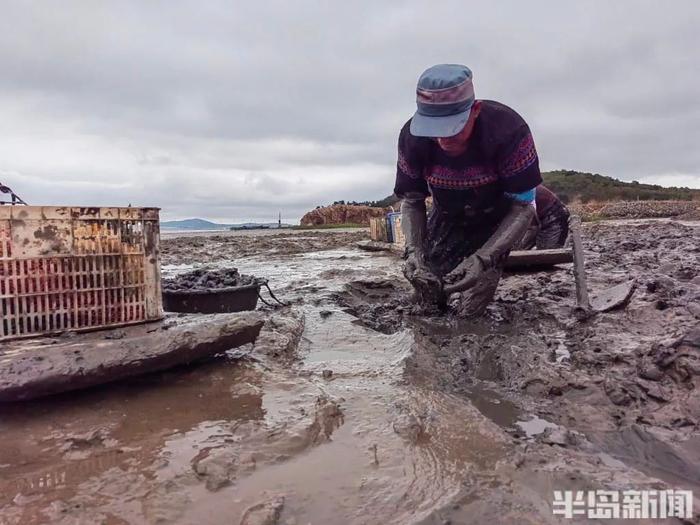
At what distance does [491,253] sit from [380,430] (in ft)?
7.32

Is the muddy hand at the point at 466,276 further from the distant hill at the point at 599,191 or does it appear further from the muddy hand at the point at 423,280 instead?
the distant hill at the point at 599,191

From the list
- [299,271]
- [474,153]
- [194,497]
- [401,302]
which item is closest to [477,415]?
[194,497]

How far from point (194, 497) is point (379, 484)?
2.08ft

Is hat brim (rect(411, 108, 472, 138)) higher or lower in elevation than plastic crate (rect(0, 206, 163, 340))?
higher

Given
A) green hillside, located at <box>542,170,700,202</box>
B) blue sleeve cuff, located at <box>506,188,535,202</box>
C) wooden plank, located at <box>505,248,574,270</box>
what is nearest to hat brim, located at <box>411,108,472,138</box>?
blue sleeve cuff, located at <box>506,188,535,202</box>

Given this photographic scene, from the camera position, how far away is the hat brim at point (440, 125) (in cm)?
346

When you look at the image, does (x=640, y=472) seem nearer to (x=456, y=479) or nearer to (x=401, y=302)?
(x=456, y=479)

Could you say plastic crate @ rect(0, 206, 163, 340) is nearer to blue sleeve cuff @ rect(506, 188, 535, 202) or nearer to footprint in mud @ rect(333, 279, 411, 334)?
footprint in mud @ rect(333, 279, 411, 334)

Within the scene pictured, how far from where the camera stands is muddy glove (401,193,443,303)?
161 inches

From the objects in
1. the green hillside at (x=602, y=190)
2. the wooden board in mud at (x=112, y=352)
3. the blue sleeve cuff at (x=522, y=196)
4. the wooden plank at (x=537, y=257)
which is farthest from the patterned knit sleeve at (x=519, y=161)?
the green hillside at (x=602, y=190)

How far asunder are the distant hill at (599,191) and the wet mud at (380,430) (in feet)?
109

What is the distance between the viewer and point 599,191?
145ft

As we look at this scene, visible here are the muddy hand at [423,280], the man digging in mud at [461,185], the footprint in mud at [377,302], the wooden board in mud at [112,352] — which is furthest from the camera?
the footprint in mud at [377,302]

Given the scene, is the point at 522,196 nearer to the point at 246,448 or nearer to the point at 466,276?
the point at 466,276
